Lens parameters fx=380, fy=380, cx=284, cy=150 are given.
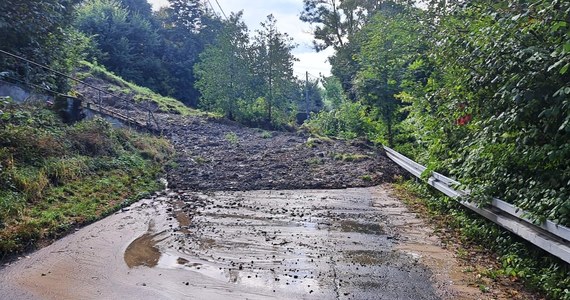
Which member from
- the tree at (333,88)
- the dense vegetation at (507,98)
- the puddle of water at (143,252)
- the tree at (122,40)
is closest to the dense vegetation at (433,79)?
the dense vegetation at (507,98)

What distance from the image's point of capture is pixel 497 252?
5.00 meters

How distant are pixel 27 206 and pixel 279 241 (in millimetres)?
4215

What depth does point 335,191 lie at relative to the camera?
9672 millimetres

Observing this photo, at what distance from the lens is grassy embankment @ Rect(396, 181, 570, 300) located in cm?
389

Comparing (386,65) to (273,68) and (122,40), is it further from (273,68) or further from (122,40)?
(122,40)

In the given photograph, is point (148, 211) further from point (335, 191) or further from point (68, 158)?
point (335, 191)

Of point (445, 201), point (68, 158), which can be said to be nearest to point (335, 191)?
point (445, 201)

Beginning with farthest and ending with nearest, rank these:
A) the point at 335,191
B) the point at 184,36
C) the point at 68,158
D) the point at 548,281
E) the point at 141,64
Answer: the point at 184,36, the point at 141,64, the point at 335,191, the point at 68,158, the point at 548,281

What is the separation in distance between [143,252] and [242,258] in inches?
58.2

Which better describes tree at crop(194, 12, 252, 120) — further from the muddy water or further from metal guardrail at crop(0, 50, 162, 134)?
the muddy water

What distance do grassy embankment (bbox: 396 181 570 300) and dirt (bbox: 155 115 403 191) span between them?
12.5 ft

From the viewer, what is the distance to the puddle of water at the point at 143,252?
16.3ft

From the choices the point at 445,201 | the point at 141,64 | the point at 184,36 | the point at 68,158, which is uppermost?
the point at 184,36

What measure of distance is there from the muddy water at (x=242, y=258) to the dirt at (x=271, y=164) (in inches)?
102
